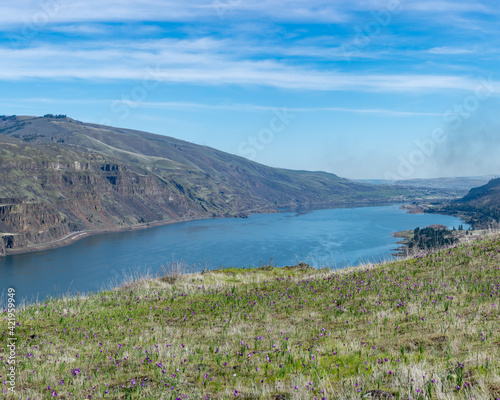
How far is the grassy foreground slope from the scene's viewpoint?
753 cm

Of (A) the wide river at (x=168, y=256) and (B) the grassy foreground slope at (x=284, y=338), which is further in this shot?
(A) the wide river at (x=168, y=256)

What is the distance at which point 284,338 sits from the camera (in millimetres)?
10711

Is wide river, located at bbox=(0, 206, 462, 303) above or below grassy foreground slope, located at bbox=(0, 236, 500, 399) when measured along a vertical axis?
below

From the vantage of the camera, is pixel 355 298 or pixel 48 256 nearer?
pixel 355 298

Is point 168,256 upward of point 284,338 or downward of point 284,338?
downward

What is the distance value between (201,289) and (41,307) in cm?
617

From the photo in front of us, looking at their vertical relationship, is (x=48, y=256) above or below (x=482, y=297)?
below

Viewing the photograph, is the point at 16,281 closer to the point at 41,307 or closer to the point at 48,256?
the point at 48,256

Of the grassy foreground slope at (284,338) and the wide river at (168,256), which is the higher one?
the grassy foreground slope at (284,338)

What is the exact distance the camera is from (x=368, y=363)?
27.1ft

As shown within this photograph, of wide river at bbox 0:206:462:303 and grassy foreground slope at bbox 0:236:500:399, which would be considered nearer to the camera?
grassy foreground slope at bbox 0:236:500:399

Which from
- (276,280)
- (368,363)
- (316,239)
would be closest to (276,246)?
(316,239)

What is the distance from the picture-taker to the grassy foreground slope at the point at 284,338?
24.7 ft

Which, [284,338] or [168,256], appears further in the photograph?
[168,256]
